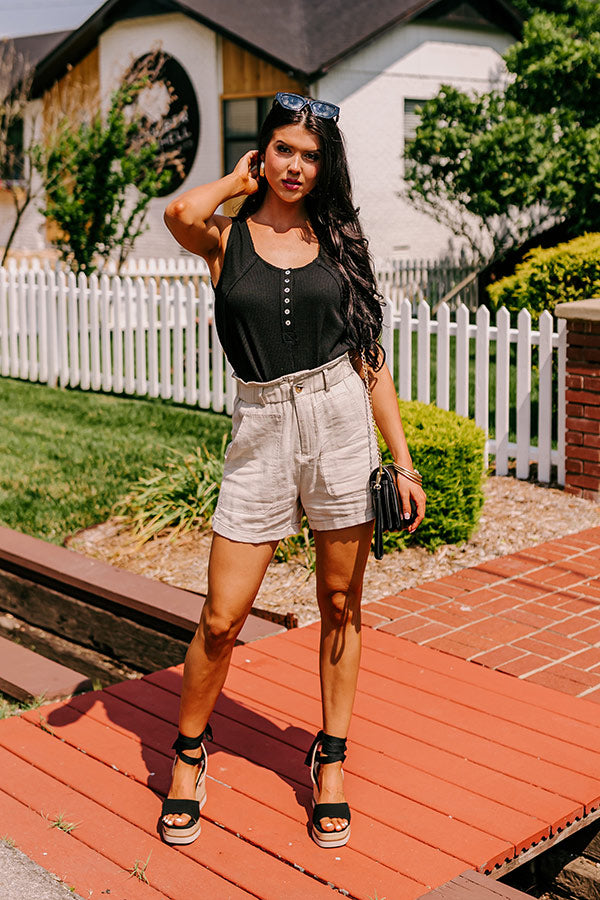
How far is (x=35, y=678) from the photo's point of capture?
4.74m

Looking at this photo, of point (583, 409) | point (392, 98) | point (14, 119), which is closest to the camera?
point (583, 409)

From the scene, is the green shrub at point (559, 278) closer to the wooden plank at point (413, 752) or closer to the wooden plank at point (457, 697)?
the wooden plank at point (457, 697)

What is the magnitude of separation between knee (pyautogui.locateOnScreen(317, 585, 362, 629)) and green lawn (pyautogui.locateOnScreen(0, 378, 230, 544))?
144 inches

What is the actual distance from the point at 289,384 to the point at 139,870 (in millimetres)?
1388

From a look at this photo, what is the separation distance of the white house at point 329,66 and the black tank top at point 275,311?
50.1 ft

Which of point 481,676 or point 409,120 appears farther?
point 409,120

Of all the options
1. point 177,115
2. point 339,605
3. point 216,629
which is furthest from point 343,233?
point 177,115

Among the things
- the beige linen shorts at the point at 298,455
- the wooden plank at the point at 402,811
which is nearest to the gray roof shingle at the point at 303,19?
the wooden plank at the point at 402,811

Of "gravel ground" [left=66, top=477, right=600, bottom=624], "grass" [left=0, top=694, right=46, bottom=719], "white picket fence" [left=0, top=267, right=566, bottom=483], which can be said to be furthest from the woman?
"white picket fence" [left=0, top=267, right=566, bottom=483]

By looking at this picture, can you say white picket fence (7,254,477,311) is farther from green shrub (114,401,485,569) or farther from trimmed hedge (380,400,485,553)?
trimmed hedge (380,400,485,553)

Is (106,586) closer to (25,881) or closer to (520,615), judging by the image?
(520,615)

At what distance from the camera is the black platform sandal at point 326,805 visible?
314 cm

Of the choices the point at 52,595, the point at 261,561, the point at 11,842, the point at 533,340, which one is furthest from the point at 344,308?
the point at 533,340

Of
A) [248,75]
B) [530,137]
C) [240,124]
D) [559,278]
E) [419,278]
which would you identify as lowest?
[559,278]
